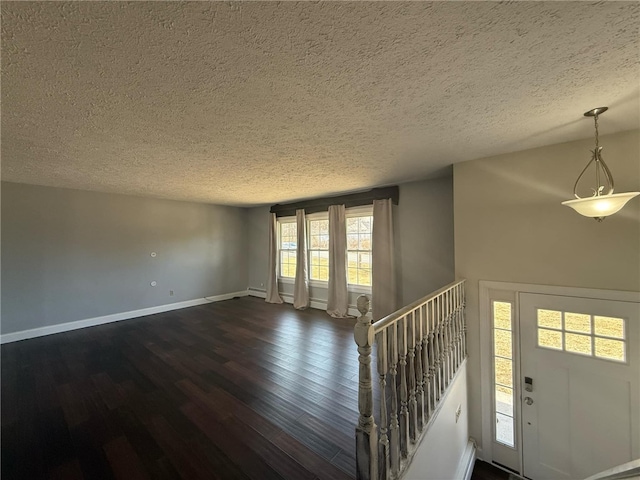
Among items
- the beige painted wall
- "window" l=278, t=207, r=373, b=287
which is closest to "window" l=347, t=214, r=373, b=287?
"window" l=278, t=207, r=373, b=287

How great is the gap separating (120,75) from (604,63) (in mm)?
2480

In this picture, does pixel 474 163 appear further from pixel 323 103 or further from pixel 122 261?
pixel 122 261

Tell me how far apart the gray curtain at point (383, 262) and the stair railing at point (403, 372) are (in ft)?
5.33

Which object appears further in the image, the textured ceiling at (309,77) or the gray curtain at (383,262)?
the gray curtain at (383,262)

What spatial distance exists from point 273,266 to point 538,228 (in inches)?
192

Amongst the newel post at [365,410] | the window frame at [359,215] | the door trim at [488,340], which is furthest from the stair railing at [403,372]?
the window frame at [359,215]

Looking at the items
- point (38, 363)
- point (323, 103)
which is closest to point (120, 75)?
point (323, 103)

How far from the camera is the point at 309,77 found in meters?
1.27

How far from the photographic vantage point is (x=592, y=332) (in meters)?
1.99

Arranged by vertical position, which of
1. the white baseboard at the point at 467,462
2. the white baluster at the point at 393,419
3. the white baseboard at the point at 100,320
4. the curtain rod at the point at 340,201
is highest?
the curtain rod at the point at 340,201

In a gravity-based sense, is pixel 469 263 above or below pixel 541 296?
above

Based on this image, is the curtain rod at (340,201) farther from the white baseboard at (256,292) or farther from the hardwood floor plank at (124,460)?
the hardwood floor plank at (124,460)

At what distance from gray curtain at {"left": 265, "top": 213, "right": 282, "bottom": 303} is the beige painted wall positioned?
4124 millimetres

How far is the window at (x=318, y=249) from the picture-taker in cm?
517
